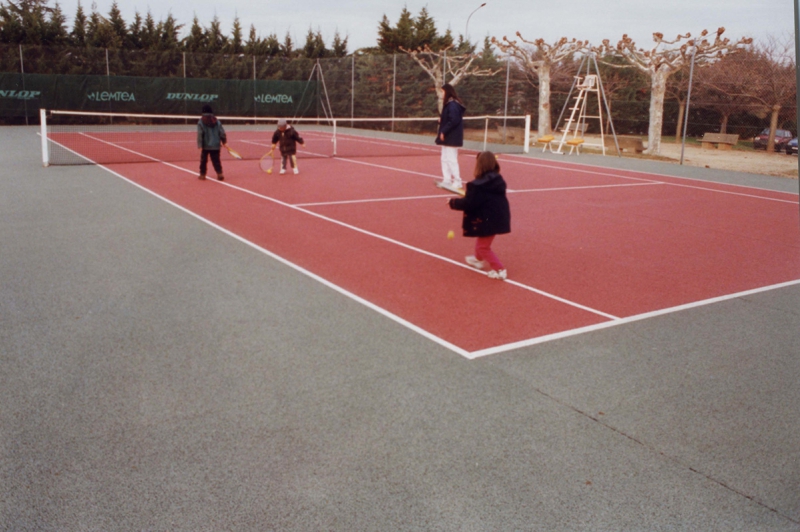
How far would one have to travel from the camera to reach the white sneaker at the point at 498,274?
24.4 feet

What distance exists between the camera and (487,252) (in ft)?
24.4

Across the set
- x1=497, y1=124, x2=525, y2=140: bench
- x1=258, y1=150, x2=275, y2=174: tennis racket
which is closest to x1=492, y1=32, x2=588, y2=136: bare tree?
x1=497, y1=124, x2=525, y2=140: bench

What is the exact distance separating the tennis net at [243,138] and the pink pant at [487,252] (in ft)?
36.1

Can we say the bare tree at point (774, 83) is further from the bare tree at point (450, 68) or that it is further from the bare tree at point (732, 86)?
the bare tree at point (450, 68)

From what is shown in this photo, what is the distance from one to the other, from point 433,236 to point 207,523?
6686 mm

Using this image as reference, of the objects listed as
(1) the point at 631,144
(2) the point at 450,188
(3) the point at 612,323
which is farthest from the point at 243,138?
(3) the point at 612,323

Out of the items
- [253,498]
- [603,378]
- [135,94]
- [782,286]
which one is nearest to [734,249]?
[782,286]

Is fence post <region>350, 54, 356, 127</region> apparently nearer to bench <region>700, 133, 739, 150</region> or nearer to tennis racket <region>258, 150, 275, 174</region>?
bench <region>700, 133, 739, 150</region>

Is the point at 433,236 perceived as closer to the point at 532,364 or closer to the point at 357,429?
the point at 532,364

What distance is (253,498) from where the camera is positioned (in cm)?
341

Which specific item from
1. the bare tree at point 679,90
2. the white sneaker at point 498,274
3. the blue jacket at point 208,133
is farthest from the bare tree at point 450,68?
the white sneaker at point 498,274

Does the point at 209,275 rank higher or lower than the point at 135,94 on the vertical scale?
lower

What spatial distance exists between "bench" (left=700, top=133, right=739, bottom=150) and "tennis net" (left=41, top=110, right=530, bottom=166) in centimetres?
685

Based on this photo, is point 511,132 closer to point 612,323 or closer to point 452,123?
point 452,123
